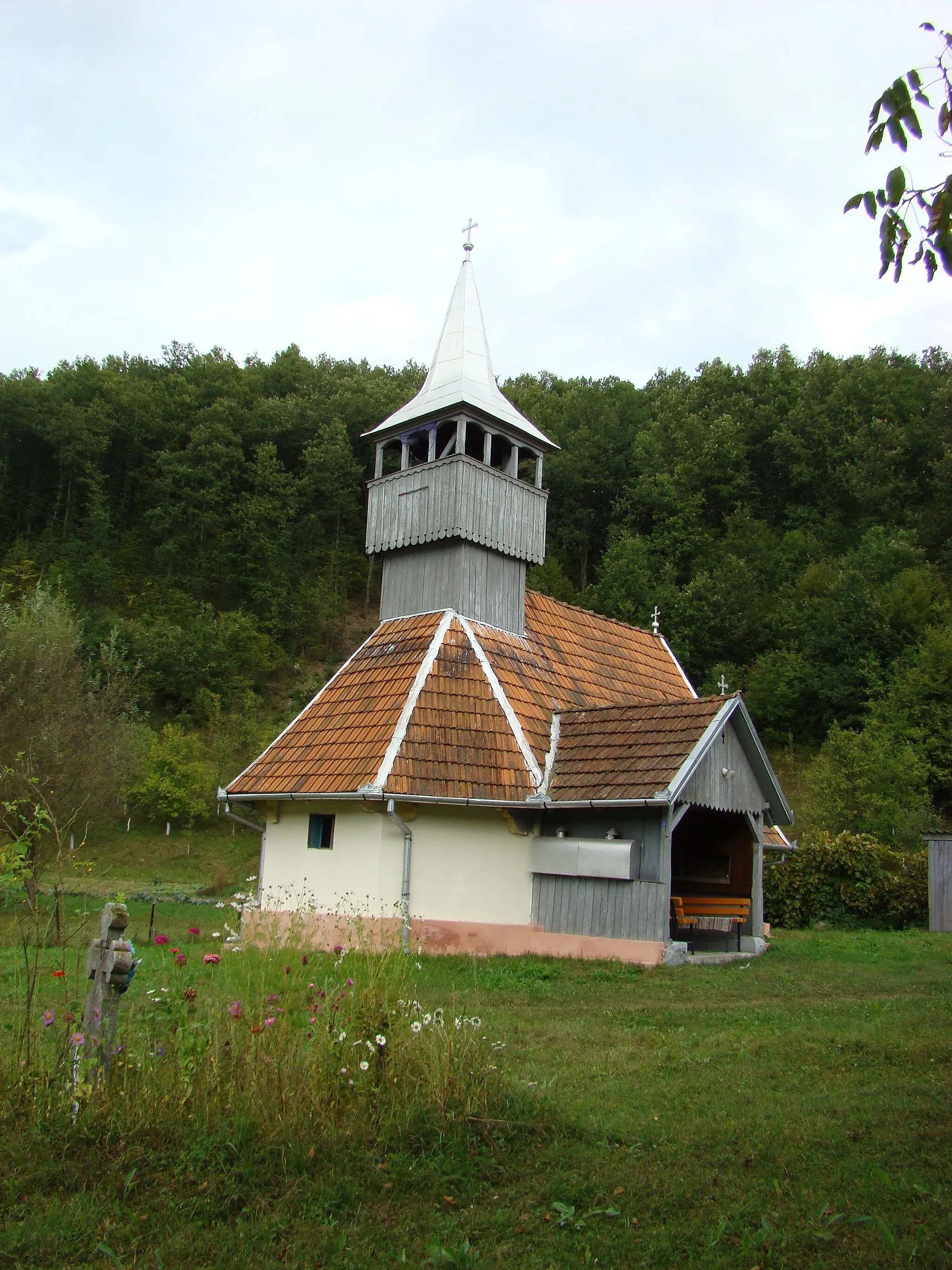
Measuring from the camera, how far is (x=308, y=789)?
14.4 m

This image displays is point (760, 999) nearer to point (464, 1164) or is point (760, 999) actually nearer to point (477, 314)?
point (464, 1164)

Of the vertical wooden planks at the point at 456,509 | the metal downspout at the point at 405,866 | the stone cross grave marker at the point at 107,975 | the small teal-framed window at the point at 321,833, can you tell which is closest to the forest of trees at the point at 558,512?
the vertical wooden planks at the point at 456,509

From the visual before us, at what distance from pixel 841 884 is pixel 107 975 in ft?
60.3

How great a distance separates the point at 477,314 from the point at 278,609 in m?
28.3

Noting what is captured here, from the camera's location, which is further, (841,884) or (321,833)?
(841,884)

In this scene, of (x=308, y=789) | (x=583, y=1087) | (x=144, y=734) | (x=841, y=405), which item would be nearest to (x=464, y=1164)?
(x=583, y=1087)

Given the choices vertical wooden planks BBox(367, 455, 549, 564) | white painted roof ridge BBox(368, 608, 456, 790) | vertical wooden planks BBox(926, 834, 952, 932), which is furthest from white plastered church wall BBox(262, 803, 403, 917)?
vertical wooden planks BBox(926, 834, 952, 932)

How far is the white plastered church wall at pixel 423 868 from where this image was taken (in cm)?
1388

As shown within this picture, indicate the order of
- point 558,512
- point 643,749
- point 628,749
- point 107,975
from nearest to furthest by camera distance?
point 107,975, point 643,749, point 628,749, point 558,512

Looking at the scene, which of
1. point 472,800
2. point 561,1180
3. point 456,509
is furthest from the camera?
point 456,509

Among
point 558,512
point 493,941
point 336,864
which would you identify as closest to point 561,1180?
point 493,941

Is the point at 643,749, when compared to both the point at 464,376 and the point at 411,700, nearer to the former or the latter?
the point at 411,700

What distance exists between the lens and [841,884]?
A: 2091cm

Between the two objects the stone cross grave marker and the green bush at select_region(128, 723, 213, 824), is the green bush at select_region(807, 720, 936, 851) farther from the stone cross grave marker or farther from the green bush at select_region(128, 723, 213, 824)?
the stone cross grave marker
